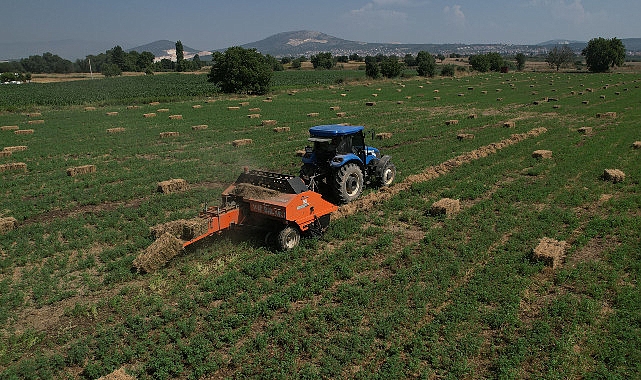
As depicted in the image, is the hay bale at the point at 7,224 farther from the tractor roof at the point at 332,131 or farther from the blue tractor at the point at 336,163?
the tractor roof at the point at 332,131

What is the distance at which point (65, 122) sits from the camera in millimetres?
29531

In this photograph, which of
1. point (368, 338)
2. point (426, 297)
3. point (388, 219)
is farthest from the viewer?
point (388, 219)

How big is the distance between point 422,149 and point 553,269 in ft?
38.0

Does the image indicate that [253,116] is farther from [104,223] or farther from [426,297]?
[426,297]

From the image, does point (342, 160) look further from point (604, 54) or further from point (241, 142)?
point (604, 54)

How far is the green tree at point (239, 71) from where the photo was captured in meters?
47.2

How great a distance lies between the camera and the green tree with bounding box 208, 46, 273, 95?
47.2m

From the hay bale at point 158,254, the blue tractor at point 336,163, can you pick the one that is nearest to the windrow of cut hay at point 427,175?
the blue tractor at point 336,163

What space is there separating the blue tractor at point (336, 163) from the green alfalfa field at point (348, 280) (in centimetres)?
76

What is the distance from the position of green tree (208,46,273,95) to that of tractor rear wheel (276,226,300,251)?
4074cm

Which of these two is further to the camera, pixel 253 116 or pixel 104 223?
pixel 253 116

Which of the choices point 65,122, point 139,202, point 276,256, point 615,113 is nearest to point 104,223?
point 139,202

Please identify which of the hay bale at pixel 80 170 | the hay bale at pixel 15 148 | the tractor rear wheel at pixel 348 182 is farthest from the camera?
the hay bale at pixel 15 148

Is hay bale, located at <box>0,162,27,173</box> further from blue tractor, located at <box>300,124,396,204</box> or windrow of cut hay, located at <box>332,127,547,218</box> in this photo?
windrow of cut hay, located at <box>332,127,547,218</box>
